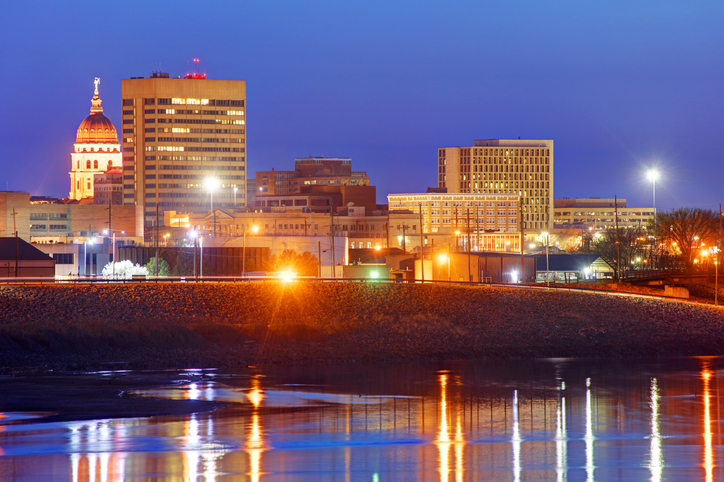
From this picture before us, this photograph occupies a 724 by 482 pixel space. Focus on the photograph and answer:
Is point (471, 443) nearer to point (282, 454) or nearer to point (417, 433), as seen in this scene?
point (417, 433)

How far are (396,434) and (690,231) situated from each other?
3761 inches

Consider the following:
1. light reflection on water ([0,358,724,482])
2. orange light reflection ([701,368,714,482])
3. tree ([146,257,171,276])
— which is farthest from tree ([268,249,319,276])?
orange light reflection ([701,368,714,482])

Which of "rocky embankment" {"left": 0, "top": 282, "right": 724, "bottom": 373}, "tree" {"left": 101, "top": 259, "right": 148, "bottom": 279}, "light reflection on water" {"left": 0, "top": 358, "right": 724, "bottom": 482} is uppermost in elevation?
"tree" {"left": 101, "top": 259, "right": 148, "bottom": 279}

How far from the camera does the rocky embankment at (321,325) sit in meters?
47.6

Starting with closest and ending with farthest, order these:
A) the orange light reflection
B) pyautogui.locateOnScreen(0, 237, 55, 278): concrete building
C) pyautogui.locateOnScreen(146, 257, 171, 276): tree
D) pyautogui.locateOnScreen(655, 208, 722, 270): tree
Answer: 1. the orange light reflection
2. pyautogui.locateOnScreen(0, 237, 55, 278): concrete building
3. pyautogui.locateOnScreen(146, 257, 171, 276): tree
4. pyautogui.locateOnScreen(655, 208, 722, 270): tree

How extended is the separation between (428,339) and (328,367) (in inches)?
383

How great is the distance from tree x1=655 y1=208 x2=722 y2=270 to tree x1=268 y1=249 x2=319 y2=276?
46866 millimetres

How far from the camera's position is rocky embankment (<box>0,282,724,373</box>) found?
47562 millimetres

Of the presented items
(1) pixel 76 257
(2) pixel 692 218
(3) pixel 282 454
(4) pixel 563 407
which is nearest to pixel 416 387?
(4) pixel 563 407

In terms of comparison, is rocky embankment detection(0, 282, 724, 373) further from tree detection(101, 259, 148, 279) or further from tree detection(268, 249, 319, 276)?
tree detection(101, 259, 148, 279)

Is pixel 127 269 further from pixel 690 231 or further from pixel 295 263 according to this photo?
pixel 690 231

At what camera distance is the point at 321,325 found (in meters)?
54.6

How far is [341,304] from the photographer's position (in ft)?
197

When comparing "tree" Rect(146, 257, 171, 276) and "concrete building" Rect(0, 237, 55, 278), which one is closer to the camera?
"concrete building" Rect(0, 237, 55, 278)
